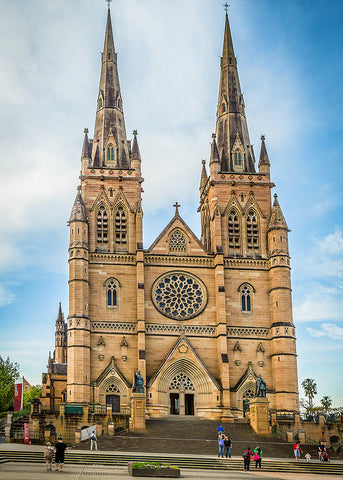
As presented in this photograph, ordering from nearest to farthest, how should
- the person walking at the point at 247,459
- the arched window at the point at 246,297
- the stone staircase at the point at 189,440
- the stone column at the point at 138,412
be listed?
the person walking at the point at 247,459 < the stone staircase at the point at 189,440 < the stone column at the point at 138,412 < the arched window at the point at 246,297

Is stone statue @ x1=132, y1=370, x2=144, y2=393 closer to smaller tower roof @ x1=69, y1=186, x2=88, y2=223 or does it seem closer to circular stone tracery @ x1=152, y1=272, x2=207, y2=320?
circular stone tracery @ x1=152, y1=272, x2=207, y2=320

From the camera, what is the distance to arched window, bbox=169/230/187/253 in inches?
2405

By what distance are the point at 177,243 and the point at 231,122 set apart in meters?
13.8

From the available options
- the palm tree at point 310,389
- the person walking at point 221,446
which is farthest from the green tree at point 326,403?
the person walking at point 221,446

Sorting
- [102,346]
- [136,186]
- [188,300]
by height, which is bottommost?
[102,346]

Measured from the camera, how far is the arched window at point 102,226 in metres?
60.8

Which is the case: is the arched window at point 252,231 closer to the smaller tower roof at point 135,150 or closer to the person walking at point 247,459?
the smaller tower roof at point 135,150

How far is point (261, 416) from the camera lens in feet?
163

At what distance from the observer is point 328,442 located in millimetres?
52938

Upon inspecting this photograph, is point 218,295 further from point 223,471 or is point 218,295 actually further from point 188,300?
A: point 223,471

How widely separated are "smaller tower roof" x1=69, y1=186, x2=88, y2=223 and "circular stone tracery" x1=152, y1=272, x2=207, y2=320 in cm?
837

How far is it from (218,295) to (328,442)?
47.3 ft

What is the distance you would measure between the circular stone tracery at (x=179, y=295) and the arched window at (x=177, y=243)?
6.99ft

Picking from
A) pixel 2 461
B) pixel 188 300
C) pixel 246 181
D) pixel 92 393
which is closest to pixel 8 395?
pixel 92 393
